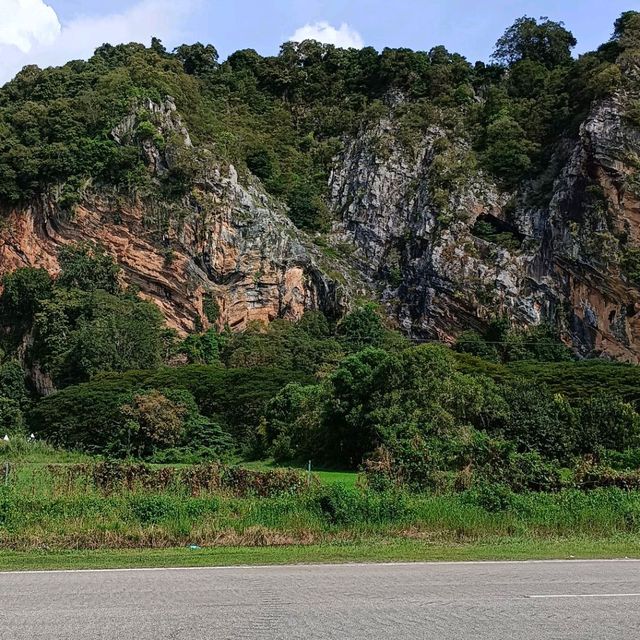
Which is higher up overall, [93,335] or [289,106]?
[289,106]

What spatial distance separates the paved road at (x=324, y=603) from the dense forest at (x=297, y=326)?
24.6ft

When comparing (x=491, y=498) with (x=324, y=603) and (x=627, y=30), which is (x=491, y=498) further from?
(x=627, y=30)

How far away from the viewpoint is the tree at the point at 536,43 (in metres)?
102

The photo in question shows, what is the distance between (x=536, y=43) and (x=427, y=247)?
41100 millimetres

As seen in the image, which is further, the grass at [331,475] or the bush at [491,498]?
the grass at [331,475]

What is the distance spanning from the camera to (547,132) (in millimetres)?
87188

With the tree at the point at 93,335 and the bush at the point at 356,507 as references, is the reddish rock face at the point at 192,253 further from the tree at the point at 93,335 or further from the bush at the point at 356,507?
the bush at the point at 356,507

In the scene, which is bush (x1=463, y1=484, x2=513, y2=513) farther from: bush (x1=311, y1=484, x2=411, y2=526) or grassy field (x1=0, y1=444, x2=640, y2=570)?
bush (x1=311, y1=484, x2=411, y2=526)

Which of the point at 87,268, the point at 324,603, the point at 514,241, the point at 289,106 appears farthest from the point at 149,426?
the point at 289,106

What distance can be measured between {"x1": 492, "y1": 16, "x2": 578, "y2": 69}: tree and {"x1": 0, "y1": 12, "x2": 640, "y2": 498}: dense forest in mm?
237

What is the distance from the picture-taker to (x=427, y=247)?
7981 centimetres

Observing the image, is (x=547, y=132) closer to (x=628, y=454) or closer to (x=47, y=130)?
(x=47, y=130)

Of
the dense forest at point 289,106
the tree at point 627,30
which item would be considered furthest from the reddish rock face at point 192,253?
the tree at point 627,30

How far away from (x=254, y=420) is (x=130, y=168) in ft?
108
